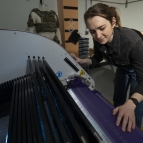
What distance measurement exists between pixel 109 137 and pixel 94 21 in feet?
1.83

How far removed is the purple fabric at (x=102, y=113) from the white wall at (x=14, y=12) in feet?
5.67

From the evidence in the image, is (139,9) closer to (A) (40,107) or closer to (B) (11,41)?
(B) (11,41)

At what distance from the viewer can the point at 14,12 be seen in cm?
198

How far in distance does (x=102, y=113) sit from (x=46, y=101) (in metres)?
0.29

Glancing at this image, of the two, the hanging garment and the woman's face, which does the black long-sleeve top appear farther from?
the hanging garment

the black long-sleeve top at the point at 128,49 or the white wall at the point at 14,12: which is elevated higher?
the white wall at the point at 14,12

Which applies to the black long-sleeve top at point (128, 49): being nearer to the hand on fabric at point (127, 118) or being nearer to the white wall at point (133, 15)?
the hand on fabric at point (127, 118)

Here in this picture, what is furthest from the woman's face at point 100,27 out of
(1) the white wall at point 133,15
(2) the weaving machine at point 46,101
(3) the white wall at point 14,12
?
(1) the white wall at point 133,15

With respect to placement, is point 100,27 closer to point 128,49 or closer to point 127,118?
point 128,49

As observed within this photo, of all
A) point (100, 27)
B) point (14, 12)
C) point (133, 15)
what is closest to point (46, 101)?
point (100, 27)

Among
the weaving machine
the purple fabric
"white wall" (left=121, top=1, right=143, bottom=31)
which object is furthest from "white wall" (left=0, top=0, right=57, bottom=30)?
"white wall" (left=121, top=1, right=143, bottom=31)

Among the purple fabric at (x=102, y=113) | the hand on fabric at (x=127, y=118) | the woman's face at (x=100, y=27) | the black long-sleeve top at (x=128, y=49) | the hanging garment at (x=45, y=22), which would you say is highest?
the hanging garment at (x=45, y=22)

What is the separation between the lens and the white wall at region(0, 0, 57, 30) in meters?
1.89

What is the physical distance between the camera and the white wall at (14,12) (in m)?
1.89
